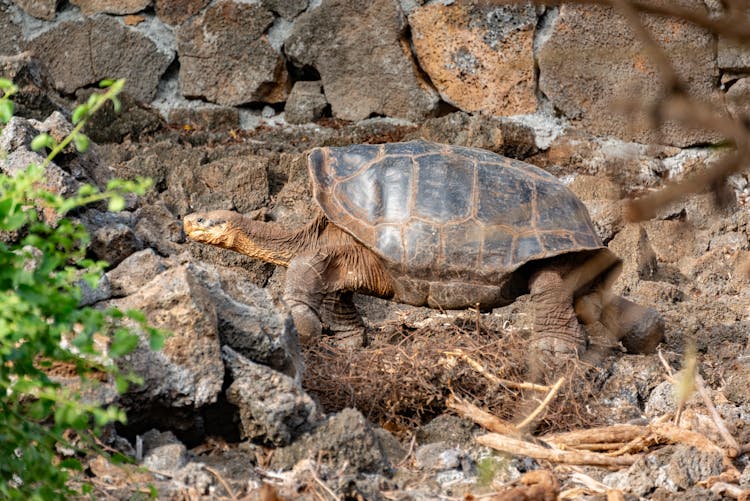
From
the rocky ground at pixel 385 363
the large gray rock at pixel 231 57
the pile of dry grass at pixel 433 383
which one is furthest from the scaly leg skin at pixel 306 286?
the large gray rock at pixel 231 57

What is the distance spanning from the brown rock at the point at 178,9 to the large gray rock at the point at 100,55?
0.74 ft

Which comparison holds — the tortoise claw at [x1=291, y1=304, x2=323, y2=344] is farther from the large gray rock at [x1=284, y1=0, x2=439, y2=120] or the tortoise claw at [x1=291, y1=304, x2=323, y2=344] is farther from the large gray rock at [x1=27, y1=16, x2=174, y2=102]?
the large gray rock at [x1=27, y1=16, x2=174, y2=102]

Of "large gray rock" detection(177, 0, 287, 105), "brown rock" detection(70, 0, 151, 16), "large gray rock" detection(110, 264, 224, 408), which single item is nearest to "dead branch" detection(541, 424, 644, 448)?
"large gray rock" detection(110, 264, 224, 408)

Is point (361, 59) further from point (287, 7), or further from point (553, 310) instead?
point (553, 310)

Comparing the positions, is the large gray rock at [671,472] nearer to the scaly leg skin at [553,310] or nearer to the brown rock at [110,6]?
the scaly leg skin at [553,310]

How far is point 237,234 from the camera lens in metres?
6.08

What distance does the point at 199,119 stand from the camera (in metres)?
7.25

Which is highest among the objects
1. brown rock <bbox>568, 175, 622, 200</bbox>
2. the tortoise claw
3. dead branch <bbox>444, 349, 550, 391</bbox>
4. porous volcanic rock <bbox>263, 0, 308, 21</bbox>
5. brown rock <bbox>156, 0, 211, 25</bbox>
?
porous volcanic rock <bbox>263, 0, 308, 21</bbox>

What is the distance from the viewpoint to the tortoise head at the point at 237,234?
601 cm

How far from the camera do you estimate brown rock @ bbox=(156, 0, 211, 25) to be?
7.25 meters

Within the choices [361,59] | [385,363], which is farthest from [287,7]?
[385,363]

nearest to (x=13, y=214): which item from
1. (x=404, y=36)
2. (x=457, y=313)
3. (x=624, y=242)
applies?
(x=457, y=313)

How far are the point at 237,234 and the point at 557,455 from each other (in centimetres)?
304

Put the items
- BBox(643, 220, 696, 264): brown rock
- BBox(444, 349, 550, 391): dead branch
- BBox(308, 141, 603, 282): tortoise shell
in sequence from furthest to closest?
1. BBox(643, 220, 696, 264): brown rock
2. BBox(308, 141, 603, 282): tortoise shell
3. BBox(444, 349, 550, 391): dead branch
